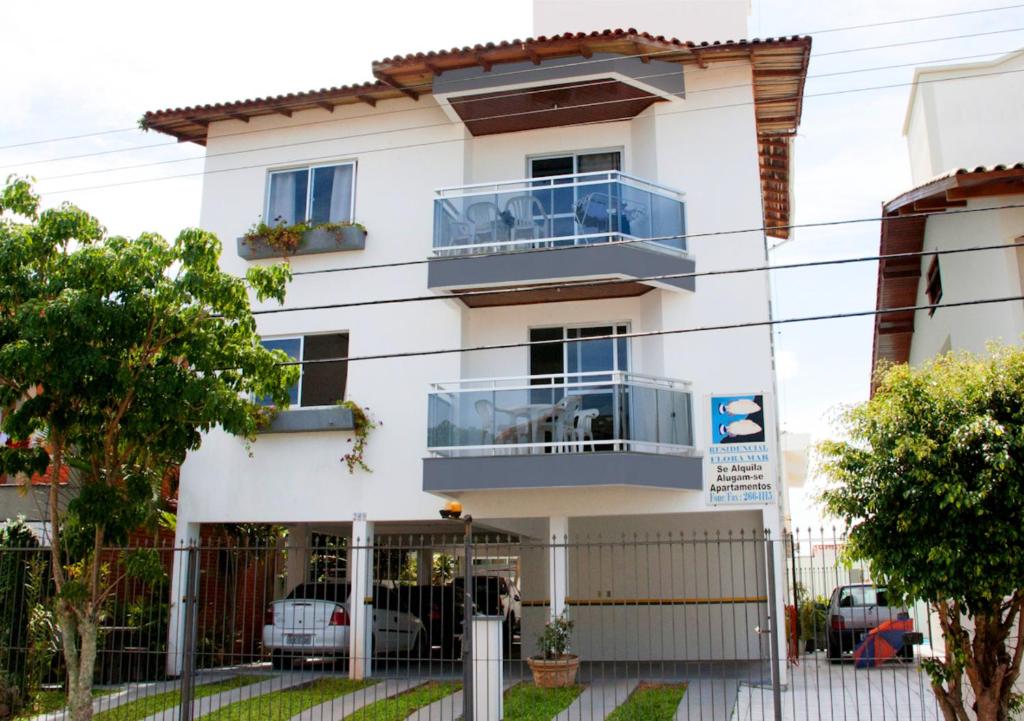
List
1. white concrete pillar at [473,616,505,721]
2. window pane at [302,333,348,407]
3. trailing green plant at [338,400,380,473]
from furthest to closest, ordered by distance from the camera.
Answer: window pane at [302,333,348,407]
trailing green plant at [338,400,380,473]
white concrete pillar at [473,616,505,721]

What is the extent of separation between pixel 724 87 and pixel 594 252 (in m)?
3.87

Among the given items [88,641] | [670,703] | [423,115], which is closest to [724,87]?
[423,115]

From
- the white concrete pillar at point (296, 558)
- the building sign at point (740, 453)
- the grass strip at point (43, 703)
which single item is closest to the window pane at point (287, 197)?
the white concrete pillar at point (296, 558)

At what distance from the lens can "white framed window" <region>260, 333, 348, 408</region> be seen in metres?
17.1

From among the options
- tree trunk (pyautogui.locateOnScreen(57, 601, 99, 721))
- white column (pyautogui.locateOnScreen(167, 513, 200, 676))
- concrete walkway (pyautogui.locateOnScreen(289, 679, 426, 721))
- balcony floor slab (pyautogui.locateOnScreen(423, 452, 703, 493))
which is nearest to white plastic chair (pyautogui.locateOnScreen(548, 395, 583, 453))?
balcony floor slab (pyautogui.locateOnScreen(423, 452, 703, 493))

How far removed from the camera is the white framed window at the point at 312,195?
699 inches

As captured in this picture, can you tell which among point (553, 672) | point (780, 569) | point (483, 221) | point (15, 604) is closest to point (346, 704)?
point (553, 672)

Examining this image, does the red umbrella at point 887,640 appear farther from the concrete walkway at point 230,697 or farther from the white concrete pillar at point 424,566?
the white concrete pillar at point 424,566

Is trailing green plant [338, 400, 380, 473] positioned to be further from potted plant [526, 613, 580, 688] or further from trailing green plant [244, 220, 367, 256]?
potted plant [526, 613, 580, 688]

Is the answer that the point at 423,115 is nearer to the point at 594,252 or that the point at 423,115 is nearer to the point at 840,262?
the point at 594,252

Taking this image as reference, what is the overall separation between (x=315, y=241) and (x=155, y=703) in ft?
25.7

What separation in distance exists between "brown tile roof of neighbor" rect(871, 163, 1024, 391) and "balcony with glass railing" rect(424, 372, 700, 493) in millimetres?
3336

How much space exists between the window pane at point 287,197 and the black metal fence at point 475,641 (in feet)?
19.6

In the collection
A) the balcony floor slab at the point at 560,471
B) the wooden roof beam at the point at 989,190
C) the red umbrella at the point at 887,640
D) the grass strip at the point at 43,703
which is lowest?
the grass strip at the point at 43,703
